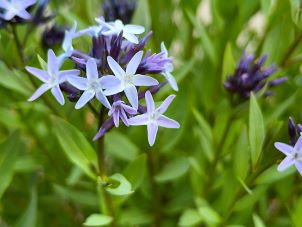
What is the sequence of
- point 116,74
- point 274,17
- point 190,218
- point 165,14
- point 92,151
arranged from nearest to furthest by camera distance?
point 116,74 → point 92,151 → point 190,218 → point 274,17 → point 165,14

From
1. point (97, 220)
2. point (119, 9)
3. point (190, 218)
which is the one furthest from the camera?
point (119, 9)

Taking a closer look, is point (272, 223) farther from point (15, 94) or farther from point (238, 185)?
point (15, 94)

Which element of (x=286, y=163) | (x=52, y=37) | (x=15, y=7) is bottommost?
(x=286, y=163)

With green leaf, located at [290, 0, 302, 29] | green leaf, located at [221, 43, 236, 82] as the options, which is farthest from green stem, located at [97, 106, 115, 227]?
green leaf, located at [290, 0, 302, 29]

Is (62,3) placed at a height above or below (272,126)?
above

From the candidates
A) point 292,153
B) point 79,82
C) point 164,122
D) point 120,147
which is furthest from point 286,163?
point 120,147

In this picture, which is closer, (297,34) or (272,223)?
(297,34)

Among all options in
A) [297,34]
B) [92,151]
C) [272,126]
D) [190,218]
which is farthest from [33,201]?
[297,34]

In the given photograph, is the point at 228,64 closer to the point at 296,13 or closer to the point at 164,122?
the point at 296,13
